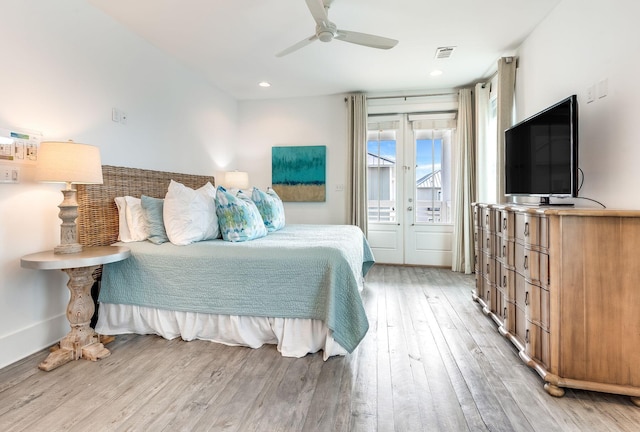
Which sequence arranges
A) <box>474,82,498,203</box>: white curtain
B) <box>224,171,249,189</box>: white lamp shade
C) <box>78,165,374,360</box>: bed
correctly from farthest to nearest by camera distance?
<box>224,171,249,189</box>: white lamp shade
<box>474,82,498,203</box>: white curtain
<box>78,165,374,360</box>: bed

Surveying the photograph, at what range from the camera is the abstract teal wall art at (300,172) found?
4910 millimetres

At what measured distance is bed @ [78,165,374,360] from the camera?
2.05 metres

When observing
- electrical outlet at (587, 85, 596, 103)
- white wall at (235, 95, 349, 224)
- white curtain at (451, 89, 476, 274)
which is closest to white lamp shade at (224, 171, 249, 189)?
white wall at (235, 95, 349, 224)

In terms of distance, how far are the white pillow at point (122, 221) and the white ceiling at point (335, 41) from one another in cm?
158

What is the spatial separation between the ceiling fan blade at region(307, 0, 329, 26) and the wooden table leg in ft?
7.51

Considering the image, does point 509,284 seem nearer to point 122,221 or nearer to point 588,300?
point 588,300

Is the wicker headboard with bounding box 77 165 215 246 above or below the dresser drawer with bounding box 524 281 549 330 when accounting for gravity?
above

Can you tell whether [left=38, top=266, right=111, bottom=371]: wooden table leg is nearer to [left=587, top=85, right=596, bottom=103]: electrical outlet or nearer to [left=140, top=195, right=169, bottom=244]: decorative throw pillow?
[left=140, top=195, right=169, bottom=244]: decorative throw pillow

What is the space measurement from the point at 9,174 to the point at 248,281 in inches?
65.2

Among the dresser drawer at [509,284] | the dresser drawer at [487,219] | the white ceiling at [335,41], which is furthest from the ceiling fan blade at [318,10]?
the dresser drawer at [509,284]

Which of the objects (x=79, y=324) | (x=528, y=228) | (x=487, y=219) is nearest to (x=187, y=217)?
(x=79, y=324)

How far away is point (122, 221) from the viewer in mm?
2662

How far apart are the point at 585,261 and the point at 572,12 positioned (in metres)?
1.98

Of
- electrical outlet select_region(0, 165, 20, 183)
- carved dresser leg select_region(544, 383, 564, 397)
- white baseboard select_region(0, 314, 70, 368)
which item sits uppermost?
electrical outlet select_region(0, 165, 20, 183)
